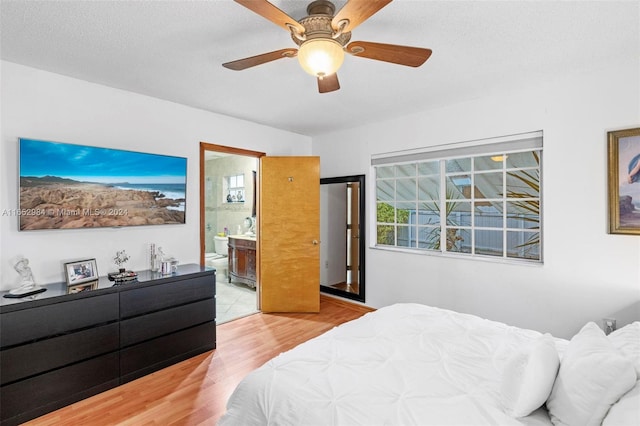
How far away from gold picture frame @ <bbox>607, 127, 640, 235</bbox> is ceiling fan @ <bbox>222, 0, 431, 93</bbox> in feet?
6.24

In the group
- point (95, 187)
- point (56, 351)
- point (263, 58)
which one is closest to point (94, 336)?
point (56, 351)

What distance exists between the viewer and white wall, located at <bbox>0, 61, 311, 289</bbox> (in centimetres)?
234

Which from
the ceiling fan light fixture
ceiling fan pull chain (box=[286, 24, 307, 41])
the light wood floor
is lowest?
the light wood floor

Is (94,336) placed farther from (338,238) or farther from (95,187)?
(338,238)

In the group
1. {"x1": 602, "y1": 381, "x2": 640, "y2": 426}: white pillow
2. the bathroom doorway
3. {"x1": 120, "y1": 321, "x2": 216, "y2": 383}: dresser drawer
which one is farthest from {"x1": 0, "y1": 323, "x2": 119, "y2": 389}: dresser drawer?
{"x1": 602, "y1": 381, "x2": 640, "y2": 426}: white pillow

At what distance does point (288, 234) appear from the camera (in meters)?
4.09

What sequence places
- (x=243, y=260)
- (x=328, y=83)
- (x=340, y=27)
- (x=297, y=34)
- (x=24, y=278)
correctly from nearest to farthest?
(x=340, y=27)
(x=297, y=34)
(x=328, y=83)
(x=24, y=278)
(x=243, y=260)

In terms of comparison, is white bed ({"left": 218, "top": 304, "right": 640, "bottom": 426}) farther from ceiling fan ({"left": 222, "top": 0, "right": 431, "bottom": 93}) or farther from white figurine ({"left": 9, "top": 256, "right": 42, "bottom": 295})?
white figurine ({"left": 9, "top": 256, "right": 42, "bottom": 295})

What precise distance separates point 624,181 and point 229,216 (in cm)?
593

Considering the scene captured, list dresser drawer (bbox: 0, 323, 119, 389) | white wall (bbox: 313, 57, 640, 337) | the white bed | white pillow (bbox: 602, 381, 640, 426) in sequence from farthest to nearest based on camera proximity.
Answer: white wall (bbox: 313, 57, 640, 337)
dresser drawer (bbox: 0, 323, 119, 389)
the white bed
white pillow (bbox: 602, 381, 640, 426)

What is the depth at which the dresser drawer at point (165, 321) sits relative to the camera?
2488 millimetres

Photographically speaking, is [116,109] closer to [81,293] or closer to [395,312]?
[81,293]

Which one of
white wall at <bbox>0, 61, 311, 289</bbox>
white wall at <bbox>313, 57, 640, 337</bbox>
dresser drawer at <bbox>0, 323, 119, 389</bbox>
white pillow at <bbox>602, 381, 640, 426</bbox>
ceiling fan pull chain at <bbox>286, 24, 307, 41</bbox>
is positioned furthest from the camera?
white wall at <bbox>313, 57, 640, 337</bbox>

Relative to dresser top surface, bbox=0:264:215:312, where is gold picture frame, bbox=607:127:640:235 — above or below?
above
